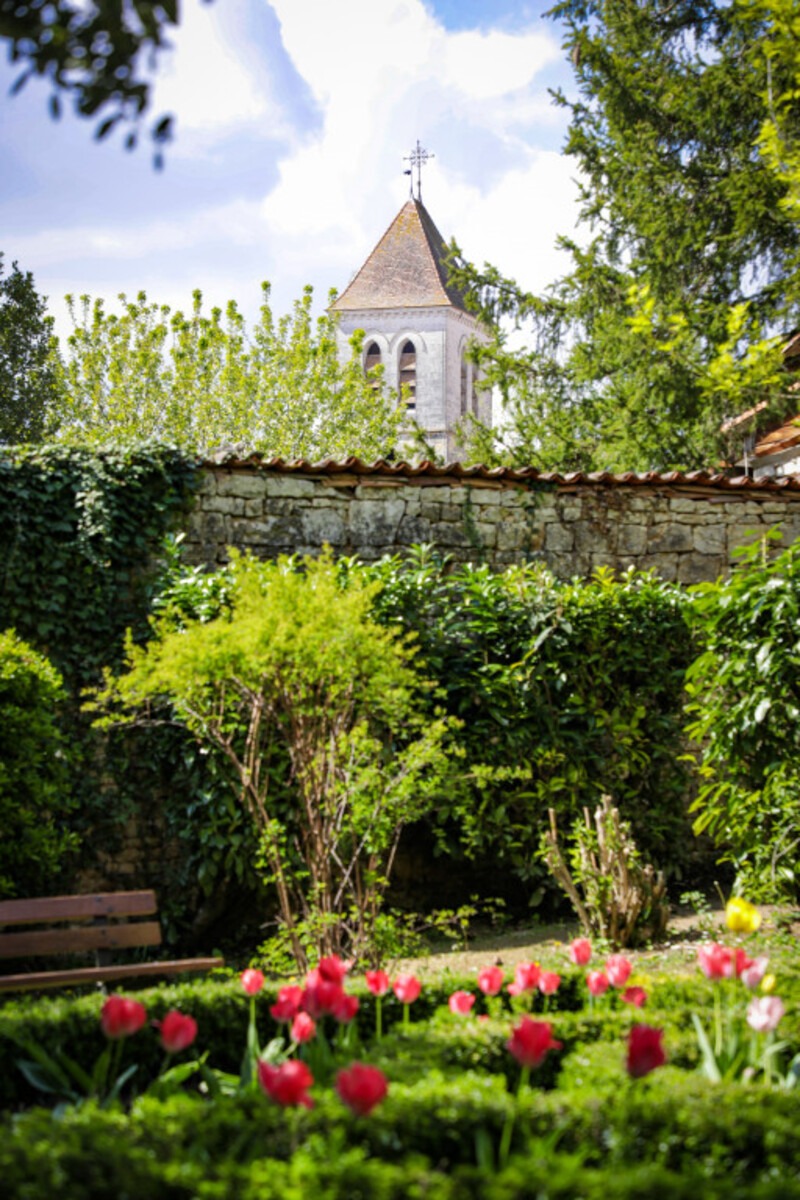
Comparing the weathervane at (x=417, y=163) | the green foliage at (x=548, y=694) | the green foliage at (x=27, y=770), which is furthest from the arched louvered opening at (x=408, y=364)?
the green foliage at (x=27, y=770)

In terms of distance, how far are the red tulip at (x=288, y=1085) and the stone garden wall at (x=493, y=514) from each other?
17.4 ft

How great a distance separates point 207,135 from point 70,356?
17.6 meters

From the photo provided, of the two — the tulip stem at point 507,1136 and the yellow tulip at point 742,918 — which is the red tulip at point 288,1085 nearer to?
the tulip stem at point 507,1136

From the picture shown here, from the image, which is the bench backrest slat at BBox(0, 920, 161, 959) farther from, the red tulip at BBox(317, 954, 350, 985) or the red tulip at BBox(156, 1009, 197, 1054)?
the red tulip at BBox(156, 1009, 197, 1054)

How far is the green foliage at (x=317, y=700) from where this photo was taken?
4.89 metres

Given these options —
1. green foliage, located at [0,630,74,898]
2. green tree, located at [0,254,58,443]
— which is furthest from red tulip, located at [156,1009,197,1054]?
green tree, located at [0,254,58,443]

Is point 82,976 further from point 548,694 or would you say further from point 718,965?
point 548,694

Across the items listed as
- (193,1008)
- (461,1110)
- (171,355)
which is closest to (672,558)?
(193,1008)

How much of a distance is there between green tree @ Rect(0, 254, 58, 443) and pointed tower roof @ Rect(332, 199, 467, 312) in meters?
15.6

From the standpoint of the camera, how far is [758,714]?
5512 millimetres

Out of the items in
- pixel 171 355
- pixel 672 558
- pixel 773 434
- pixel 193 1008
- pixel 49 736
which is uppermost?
pixel 171 355

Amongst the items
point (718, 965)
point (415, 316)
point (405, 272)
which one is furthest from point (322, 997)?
point (405, 272)

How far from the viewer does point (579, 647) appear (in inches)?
281

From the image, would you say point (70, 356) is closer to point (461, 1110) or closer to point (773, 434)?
point (773, 434)
